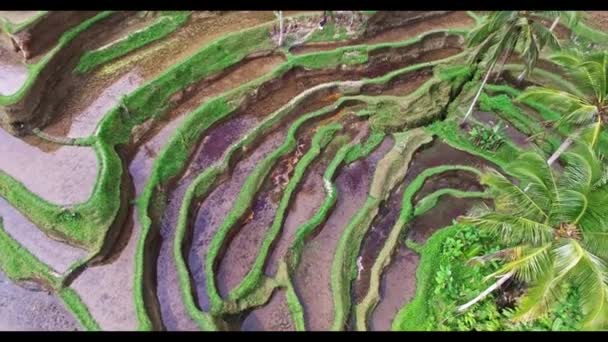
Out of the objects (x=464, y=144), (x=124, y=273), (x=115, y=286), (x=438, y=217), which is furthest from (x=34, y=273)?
(x=464, y=144)

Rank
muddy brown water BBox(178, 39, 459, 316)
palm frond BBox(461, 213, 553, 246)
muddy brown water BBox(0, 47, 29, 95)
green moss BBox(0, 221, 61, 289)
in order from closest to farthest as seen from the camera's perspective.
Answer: palm frond BBox(461, 213, 553, 246), green moss BBox(0, 221, 61, 289), muddy brown water BBox(0, 47, 29, 95), muddy brown water BBox(178, 39, 459, 316)

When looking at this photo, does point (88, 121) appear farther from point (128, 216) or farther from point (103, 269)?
point (103, 269)

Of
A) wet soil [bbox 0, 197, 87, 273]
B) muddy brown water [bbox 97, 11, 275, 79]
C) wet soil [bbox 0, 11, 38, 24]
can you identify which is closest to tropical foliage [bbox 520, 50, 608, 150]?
muddy brown water [bbox 97, 11, 275, 79]

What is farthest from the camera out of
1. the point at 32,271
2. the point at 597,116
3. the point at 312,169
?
the point at 312,169

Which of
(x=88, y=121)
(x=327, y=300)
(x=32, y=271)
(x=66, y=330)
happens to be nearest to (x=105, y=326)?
(x=66, y=330)

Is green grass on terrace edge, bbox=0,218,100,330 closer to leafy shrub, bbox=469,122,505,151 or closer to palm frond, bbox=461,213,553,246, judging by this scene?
palm frond, bbox=461,213,553,246

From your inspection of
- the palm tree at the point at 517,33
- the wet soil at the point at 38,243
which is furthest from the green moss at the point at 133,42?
the palm tree at the point at 517,33

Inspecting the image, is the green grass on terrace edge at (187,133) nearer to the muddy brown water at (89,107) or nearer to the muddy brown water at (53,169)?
the muddy brown water at (89,107)
